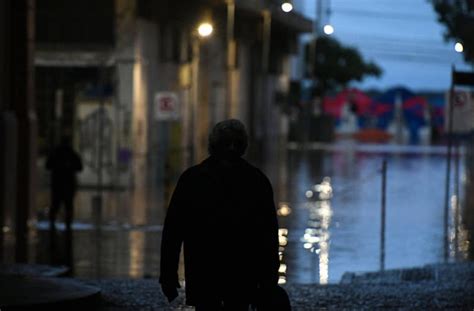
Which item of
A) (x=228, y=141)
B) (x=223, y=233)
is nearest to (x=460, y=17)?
(x=228, y=141)

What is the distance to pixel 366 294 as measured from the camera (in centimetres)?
1354

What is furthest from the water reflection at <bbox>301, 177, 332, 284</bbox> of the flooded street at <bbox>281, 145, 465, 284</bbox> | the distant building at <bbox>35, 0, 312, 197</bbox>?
the distant building at <bbox>35, 0, 312, 197</bbox>

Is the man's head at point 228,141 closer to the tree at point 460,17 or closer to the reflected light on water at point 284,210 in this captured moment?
the tree at point 460,17

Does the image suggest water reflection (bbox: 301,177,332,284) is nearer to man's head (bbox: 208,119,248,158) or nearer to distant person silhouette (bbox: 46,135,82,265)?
distant person silhouette (bbox: 46,135,82,265)

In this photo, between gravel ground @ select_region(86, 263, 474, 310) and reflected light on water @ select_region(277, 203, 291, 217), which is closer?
gravel ground @ select_region(86, 263, 474, 310)

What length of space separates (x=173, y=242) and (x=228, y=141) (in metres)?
0.65

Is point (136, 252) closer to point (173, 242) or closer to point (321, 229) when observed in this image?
point (321, 229)

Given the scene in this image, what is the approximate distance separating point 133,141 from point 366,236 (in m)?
15.7

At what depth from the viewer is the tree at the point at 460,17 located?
2324 cm

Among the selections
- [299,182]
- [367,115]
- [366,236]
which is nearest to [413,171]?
[299,182]

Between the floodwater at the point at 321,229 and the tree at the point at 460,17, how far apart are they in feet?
9.77

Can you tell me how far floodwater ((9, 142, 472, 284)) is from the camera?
18.9 meters

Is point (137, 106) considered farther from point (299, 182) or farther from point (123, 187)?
point (299, 182)

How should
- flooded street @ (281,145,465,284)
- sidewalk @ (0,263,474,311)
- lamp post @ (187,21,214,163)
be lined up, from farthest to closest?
lamp post @ (187,21,214,163)
flooded street @ (281,145,465,284)
sidewalk @ (0,263,474,311)
